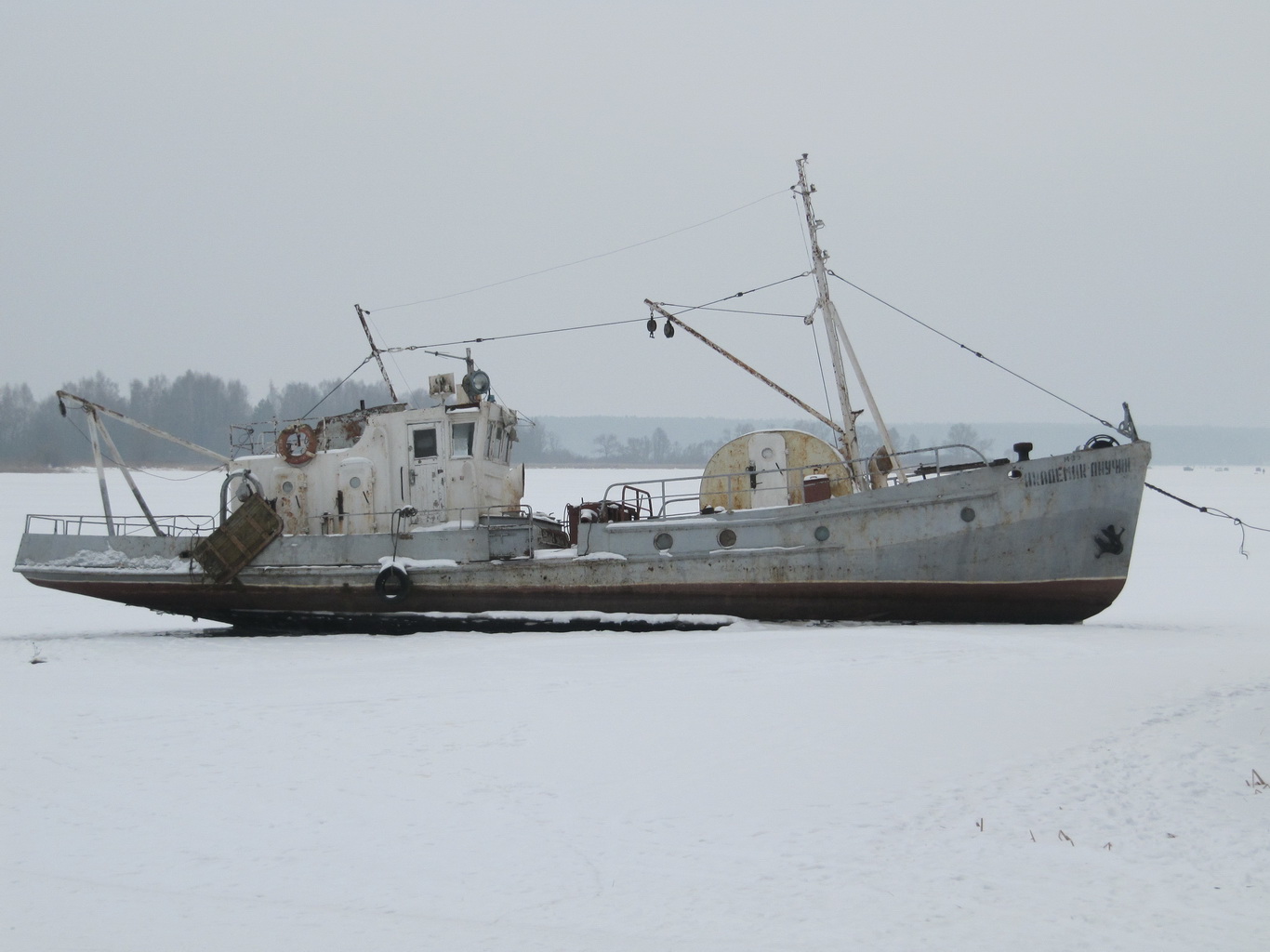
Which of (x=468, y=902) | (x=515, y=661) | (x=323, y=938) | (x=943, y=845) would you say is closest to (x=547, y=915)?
(x=468, y=902)

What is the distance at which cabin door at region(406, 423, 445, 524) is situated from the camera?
17922mm

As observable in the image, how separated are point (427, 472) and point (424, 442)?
0.58m

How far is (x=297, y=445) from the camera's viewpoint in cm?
1855

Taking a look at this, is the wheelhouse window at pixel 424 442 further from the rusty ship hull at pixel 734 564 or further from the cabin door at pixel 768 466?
Result: the cabin door at pixel 768 466

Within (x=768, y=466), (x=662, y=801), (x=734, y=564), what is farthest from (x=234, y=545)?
(x=662, y=801)

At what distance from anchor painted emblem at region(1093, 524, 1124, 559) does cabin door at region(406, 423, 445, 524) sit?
10.8 m

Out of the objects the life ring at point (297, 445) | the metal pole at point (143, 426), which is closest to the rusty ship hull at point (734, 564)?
the life ring at point (297, 445)

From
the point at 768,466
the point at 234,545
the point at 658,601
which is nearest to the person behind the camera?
the point at 658,601

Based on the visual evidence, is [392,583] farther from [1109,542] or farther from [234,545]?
[1109,542]

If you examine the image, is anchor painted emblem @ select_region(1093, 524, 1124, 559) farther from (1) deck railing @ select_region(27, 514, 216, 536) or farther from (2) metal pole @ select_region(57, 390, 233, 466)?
(1) deck railing @ select_region(27, 514, 216, 536)

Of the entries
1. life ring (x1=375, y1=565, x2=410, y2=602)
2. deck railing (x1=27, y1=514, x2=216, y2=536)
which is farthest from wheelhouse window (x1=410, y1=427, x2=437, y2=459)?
deck railing (x1=27, y1=514, x2=216, y2=536)

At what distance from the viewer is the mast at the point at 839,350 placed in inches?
639

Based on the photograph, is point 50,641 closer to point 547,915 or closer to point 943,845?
point 547,915

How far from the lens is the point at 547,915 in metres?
5.12
